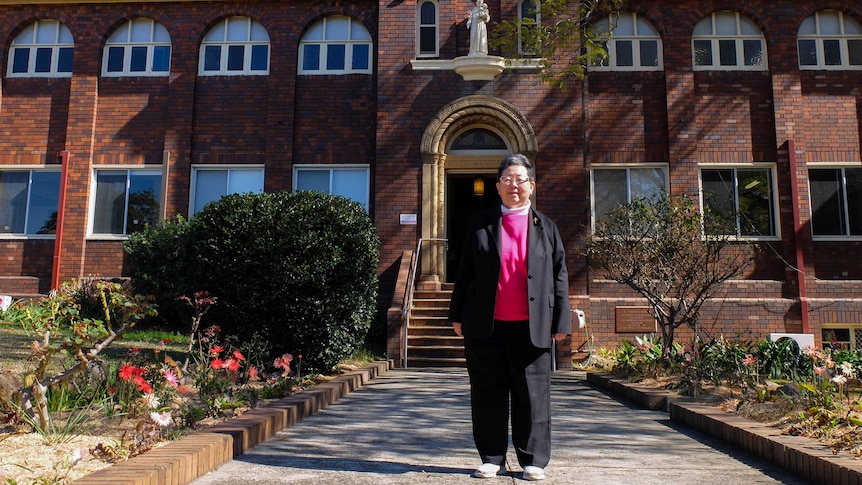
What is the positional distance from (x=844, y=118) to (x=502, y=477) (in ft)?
45.1

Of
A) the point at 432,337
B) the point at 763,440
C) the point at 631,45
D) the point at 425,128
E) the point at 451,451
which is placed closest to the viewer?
the point at 763,440

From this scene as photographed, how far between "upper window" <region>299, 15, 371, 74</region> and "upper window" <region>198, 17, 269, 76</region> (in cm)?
94

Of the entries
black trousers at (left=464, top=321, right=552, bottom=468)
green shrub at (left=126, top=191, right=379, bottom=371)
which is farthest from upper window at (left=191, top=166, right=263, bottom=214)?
black trousers at (left=464, top=321, right=552, bottom=468)

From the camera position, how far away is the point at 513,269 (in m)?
3.79

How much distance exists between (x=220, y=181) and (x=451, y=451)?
37.4 ft

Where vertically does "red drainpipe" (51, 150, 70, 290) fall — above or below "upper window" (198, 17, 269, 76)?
below

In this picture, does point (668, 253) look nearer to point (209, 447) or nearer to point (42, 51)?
point (209, 447)

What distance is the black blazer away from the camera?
3.69 metres

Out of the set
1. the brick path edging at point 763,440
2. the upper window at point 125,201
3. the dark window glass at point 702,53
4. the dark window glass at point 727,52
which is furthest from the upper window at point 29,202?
the dark window glass at point 727,52

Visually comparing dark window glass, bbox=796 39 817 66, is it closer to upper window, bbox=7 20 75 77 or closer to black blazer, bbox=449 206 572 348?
black blazer, bbox=449 206 572 348

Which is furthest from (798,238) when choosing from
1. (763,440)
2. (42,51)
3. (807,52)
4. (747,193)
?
(42,51)

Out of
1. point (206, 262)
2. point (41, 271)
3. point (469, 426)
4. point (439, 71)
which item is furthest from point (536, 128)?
point (41, 271)

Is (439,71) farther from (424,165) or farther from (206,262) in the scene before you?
(206,262)

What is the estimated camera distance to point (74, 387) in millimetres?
5039
